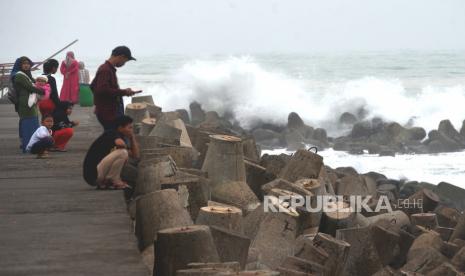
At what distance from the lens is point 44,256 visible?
598cm

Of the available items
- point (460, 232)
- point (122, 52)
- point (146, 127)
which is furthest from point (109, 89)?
point (146, 127)

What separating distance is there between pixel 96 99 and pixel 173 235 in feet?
11.3

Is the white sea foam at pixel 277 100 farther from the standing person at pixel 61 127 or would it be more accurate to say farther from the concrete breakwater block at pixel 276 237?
the concrete breakwater block at pixel 276 237

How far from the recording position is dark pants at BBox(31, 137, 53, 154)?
10.2 m

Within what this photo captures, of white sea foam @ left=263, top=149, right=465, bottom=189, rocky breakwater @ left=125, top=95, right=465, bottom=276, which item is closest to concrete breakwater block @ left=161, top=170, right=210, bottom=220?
rocky breakwater @ left=125, top=95, right=465, bottom=276

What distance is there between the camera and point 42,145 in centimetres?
1020

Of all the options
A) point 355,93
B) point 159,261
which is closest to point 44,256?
point 159,261

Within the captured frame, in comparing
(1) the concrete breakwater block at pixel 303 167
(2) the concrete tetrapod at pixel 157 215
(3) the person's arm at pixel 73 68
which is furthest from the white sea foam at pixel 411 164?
(2) the concrete tetrapod at pixel 157 215

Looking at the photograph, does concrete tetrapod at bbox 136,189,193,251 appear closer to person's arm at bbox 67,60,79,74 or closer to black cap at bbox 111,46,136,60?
black cap at bbox 111,46,136,60

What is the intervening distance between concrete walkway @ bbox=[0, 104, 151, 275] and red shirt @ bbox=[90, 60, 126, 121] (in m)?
0.56

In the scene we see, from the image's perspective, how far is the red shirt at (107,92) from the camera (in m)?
9.35

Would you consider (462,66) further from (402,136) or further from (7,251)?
(7,251)

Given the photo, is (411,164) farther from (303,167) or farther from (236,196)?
(236,196)

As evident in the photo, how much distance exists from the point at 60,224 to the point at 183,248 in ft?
3.29
